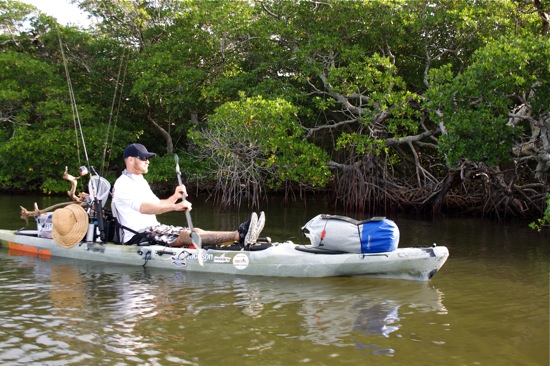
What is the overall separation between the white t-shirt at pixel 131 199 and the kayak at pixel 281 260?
30 cm

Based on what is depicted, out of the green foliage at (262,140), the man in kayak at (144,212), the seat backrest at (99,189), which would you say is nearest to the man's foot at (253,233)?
the man in kayak at (144,212)

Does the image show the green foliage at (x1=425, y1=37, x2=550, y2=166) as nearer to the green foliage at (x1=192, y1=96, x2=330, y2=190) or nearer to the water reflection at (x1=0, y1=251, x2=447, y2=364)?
the green foliage at (x1=192, y1=96, x2=330, y2=190)

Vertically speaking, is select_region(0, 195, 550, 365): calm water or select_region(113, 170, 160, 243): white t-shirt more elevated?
select_region(113, 170, 160, 243): white t-shirt

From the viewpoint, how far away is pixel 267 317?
5.36 metres

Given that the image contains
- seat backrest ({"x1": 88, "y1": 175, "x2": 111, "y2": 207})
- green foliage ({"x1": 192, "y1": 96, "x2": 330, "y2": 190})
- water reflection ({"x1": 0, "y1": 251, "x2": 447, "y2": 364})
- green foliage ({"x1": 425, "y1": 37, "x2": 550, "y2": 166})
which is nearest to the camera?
water reflection ({"x1": 0, "y1": 251, "x2": 447, "y2": 364})

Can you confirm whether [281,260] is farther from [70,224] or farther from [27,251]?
[27,251]

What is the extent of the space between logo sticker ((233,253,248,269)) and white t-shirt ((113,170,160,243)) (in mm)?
1089

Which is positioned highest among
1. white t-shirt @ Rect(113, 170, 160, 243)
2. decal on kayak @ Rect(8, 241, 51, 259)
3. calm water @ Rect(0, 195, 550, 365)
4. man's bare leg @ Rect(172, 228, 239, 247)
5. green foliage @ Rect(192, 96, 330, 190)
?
green foliage @ Rect(192, 96, 330, 190)

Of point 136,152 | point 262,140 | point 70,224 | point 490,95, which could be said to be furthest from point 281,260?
point 262,140

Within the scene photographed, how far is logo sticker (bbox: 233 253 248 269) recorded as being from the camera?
6.98m

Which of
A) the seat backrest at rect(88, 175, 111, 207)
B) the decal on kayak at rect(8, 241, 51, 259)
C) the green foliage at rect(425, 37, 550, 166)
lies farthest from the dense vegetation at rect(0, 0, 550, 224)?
the decal on kayak at rect(8, 241, 51, 259)

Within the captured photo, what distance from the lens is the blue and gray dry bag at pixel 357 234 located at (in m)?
6.61

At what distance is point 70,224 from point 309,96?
9.30 meters

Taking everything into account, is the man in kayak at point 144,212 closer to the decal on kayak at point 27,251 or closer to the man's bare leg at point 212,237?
the man's bare leg at point 212,237
